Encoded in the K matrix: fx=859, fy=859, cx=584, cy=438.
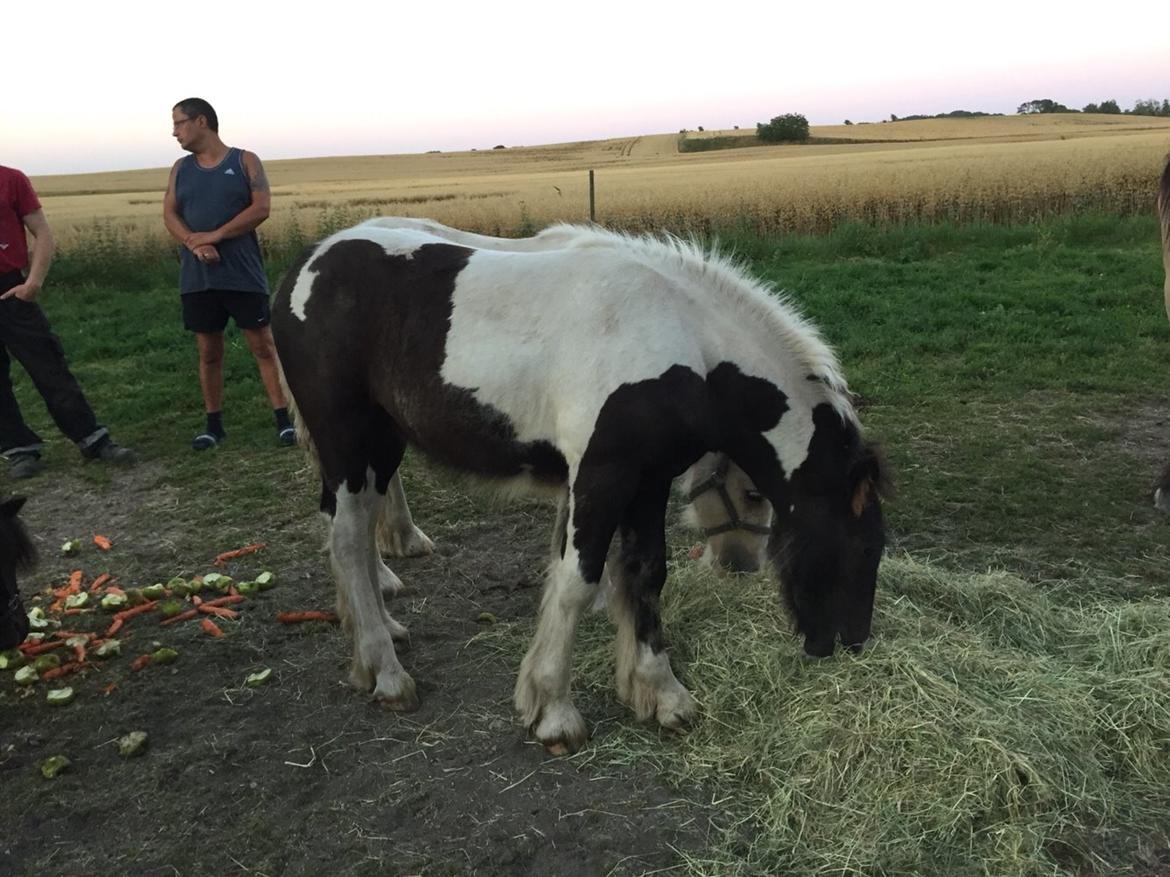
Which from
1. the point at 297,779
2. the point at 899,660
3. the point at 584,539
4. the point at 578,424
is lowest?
the point at 297,779

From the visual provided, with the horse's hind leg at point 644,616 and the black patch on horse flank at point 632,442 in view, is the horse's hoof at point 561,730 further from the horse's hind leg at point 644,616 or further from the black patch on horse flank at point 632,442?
the black patch on horse flank at point 632,442

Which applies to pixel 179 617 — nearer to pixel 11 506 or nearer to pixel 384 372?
pixel 11 506

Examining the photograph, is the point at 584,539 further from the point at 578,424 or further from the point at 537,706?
the point at 537,706

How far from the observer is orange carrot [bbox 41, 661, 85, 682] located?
373cm

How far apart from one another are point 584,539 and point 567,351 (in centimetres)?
67

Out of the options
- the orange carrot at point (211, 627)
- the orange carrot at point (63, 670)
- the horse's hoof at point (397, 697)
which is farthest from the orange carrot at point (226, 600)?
the horse's hoof at point (397, 697)

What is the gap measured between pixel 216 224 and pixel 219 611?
2901 mm

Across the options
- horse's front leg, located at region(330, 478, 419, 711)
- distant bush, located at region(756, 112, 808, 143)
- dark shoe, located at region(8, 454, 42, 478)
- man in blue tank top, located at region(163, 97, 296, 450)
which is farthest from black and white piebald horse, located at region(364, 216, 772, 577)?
distant bush, located at region(756, 112, 808, 143)

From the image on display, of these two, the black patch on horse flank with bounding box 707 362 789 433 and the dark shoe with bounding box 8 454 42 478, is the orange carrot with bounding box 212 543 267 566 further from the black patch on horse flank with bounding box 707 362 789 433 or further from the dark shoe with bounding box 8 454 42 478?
the black patch on horse flank with bounding box 707 362 789 433

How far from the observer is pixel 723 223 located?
1631 centimetres

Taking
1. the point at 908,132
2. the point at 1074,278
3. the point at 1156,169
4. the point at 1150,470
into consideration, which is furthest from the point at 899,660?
the point at 908,132

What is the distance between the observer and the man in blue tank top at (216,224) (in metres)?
5.71

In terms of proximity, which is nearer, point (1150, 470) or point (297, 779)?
point (297, 779)

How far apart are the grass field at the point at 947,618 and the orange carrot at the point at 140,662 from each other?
1.24m
